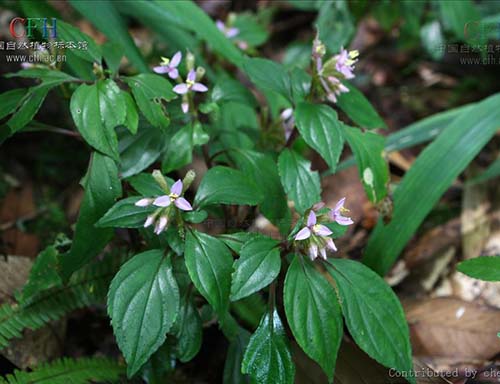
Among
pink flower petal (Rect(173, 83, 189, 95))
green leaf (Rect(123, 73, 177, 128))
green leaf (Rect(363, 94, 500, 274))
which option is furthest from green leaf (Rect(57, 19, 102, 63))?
green leaf (Rect(363, 94, 500, 274))

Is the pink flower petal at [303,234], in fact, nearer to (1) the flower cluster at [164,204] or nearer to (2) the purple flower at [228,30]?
(1) the flower cluster at [164,204]

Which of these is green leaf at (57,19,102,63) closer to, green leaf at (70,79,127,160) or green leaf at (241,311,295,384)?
green leaf at (70,79,127,160)

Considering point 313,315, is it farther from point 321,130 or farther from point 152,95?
point 152,95

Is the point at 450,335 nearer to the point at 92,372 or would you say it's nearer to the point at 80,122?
the point at 92,372

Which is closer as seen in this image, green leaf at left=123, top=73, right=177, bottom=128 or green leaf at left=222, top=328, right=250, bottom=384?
green leaf at left=123, top=73, right=177, bottom=128

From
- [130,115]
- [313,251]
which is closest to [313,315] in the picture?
[313,251]
